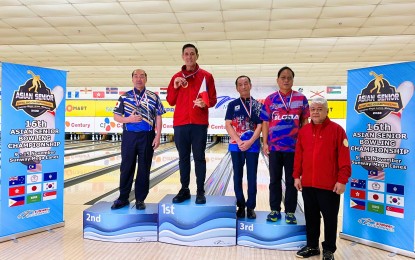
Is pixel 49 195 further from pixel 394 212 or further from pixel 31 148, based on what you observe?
pixel 394 212

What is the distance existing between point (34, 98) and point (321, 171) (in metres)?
2.71

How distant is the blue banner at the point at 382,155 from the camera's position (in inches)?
112

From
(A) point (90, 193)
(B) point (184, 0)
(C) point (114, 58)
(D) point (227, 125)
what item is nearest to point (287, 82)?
(D) point (227, 125)

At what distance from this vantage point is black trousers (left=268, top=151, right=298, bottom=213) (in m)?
2.91

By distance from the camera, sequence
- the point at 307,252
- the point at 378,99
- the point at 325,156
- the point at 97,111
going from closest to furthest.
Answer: the point at 325,156 → the point at 307,252 → the point at 378,99 → the point at 97,111

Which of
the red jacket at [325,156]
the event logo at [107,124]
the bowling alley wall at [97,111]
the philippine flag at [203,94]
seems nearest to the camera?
the red jacket at [325,156]

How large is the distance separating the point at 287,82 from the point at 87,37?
5796mm

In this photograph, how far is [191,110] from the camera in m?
2.98

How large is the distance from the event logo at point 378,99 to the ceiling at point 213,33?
8.84 feet

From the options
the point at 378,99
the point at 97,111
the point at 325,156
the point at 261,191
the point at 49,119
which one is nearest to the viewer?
the point at 325,156

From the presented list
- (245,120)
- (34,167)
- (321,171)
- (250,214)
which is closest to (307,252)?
(250,214)

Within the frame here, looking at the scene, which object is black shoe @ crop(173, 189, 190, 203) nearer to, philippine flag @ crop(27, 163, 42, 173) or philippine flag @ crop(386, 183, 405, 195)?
philippine flag @ crop(27, 163, 42, 173)

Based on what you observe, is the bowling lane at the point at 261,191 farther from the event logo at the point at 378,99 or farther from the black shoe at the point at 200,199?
the event logo at the point at 378,99

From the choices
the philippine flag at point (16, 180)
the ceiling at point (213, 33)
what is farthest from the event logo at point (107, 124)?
the philippine flag at point (16, 180)
